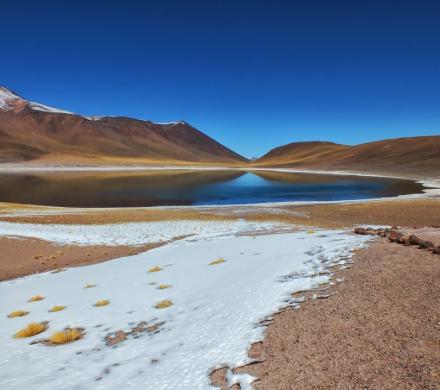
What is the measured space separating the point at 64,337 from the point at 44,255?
11.4m

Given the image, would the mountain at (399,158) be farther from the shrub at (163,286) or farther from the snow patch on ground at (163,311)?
the shrub at (163,286)

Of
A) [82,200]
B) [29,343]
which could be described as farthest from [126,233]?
[82,200]

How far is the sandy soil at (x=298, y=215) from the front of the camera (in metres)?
26.0

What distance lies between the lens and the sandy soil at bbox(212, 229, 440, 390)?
4840 millimetres

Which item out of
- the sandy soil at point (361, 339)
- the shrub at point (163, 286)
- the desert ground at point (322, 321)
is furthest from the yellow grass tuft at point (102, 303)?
the sandy soil at point (361, 339)

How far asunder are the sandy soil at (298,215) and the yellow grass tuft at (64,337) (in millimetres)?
18900

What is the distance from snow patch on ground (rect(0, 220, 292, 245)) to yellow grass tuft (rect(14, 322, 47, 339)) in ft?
39.3

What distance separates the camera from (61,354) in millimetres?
7000

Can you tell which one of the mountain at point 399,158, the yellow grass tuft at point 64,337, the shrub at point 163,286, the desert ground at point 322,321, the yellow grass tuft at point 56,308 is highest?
the mountain at point 399,158

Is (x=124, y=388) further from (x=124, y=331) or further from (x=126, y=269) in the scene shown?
(x=126, y=269)

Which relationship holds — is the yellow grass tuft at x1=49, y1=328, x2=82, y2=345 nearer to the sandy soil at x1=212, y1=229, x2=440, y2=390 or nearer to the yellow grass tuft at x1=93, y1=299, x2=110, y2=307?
the yellow grass tuft at x1=93, y1=299, x2=110, y2=307

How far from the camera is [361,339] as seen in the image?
19.1 ft

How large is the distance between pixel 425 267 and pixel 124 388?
716 centimetres

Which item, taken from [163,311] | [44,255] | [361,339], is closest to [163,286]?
[163,311]
